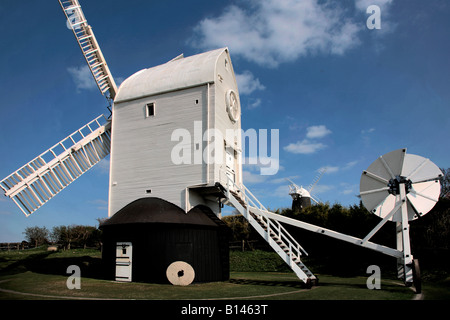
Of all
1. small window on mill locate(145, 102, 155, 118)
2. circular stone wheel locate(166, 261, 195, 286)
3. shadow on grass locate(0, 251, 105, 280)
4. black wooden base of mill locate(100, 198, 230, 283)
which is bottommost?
shadow on grass locate(0, 251, 105, 280)

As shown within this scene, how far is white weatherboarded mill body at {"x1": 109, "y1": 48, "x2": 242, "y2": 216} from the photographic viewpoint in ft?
55.3

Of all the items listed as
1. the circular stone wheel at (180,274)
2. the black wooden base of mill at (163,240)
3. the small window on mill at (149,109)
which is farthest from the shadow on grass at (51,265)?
the small window on mill at (149,109)

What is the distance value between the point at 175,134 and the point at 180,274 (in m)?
6.72

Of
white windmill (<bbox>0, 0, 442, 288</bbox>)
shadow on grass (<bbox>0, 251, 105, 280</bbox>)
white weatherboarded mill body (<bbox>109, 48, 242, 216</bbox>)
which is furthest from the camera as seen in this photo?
shadow on grass (<bbox>0, 251, 105, 280</bbox>)

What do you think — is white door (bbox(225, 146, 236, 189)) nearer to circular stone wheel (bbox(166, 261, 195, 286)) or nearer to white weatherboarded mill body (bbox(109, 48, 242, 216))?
white weatherboarded mill body (bbox(109, 48, 242, 216))

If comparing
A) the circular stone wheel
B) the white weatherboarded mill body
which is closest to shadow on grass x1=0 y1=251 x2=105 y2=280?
the white weatherboarded mill body

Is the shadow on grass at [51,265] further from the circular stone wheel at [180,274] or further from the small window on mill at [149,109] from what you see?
the small window on mill at [149,109]

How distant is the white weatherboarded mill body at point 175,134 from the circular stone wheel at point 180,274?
8.64ft

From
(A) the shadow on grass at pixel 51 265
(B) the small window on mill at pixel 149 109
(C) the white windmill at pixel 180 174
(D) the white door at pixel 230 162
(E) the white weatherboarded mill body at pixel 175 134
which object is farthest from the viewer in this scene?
(A) the shadow on grass at pixel 51 265

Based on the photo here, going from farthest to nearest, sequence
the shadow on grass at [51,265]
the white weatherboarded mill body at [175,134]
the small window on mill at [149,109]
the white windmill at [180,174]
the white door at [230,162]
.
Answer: the shadow on grass at [51,265], the white door at [230,162], the small window on mill at [149,109], the white weatherboarded mill body at [175,134], the white windmill at [180,174]

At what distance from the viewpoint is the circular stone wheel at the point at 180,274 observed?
49.2 ft

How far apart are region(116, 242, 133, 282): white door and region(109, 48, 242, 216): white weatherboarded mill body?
268 centimetres
